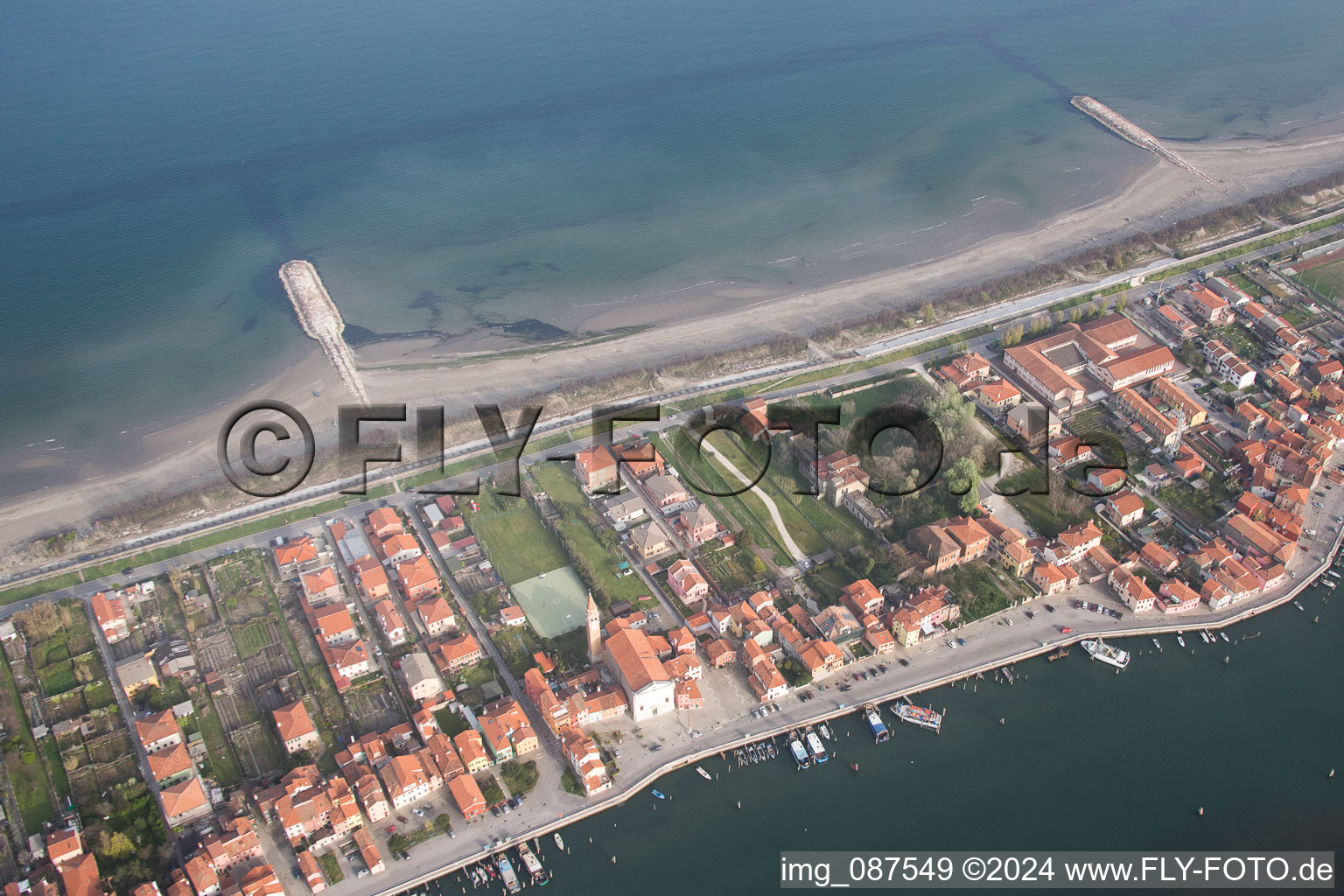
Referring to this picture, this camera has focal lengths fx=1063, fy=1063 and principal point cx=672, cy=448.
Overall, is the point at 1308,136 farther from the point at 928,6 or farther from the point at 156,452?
the point at 156,452

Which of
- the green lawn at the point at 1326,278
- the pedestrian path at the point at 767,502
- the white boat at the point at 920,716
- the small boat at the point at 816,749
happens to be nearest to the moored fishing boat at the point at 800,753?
the small boat at the point at 816,749

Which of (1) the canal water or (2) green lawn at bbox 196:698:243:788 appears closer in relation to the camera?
(1) the canal water

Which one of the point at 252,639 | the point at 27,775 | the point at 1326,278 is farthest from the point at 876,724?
the point at 1326,278

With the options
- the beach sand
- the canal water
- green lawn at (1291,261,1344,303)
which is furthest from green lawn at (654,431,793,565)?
green lawn at (1291,261,1344,303)

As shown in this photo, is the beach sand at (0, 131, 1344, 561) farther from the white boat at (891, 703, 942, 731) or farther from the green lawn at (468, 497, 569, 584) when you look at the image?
the white boat at (891, 703, 942, 731)

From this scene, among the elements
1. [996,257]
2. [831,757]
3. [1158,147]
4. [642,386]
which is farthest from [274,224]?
[1158,147]

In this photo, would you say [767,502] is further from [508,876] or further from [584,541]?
[508,876]

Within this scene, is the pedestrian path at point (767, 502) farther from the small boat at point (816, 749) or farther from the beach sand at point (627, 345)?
the small boat at point (816, 749)
